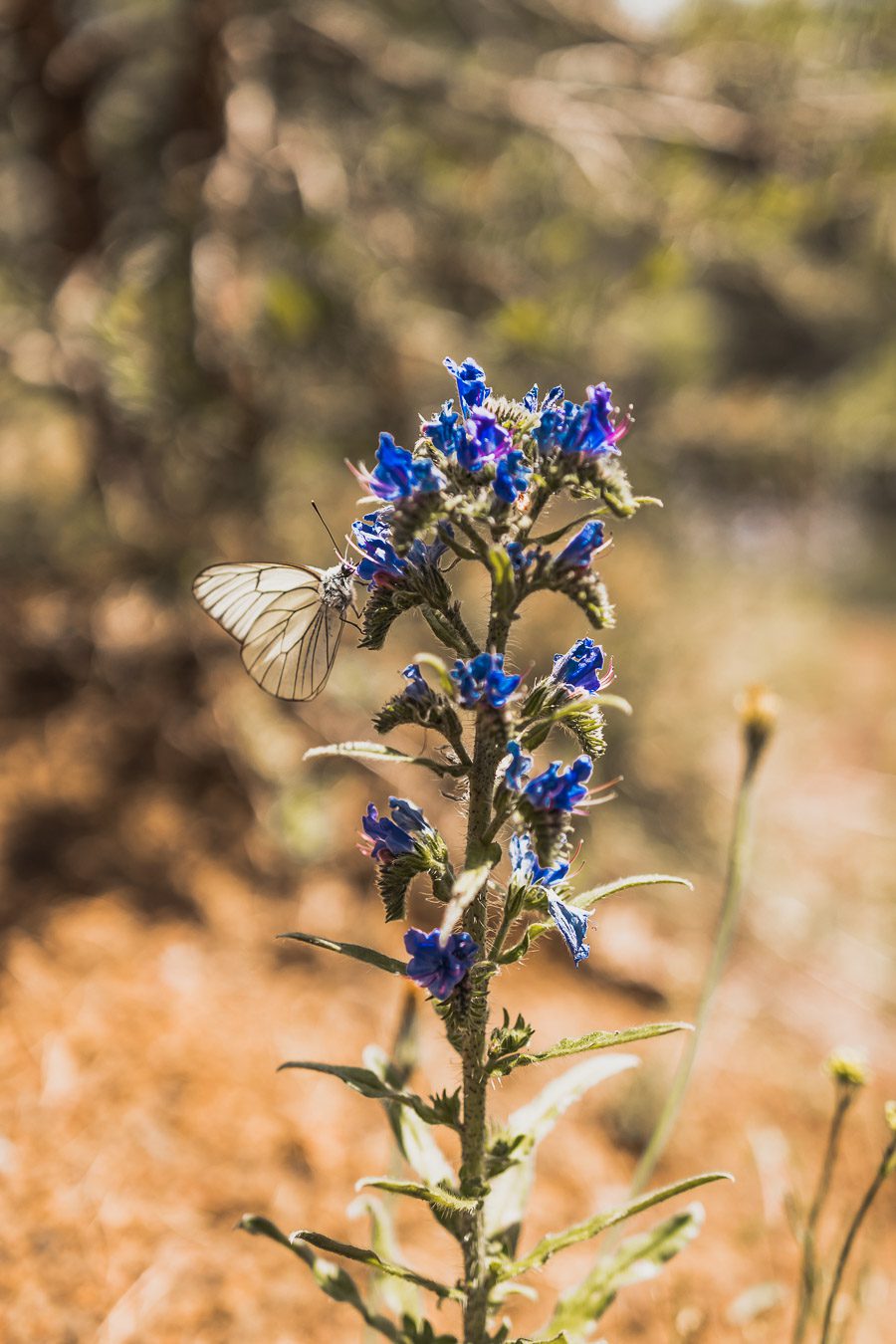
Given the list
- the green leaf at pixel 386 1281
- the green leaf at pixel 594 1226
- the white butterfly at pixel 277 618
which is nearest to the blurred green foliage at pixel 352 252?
the white butterfly at pixel 277 618

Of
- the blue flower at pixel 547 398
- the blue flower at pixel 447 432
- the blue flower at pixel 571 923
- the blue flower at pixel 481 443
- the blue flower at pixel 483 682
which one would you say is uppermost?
the blue flower at pixel 547 398

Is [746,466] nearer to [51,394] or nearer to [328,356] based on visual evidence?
[328,356]

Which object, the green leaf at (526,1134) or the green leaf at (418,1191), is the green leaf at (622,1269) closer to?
the green leaf at (526,1134)

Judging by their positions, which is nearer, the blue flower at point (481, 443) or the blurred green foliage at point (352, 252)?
the blue flower at point (481, 443)

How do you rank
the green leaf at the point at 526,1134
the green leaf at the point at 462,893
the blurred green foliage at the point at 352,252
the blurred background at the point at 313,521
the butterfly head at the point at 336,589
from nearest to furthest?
the green leaf at the point at 462,893, the green leaf at the point at 526,1134, the butterfly head at the point at 336,589, the blurred background at the point at 313,521, the blurred green foliage at the point at 352,252

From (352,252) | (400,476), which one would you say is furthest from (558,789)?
(352,252)

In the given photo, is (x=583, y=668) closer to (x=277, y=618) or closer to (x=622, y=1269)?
(x=277, y=618)

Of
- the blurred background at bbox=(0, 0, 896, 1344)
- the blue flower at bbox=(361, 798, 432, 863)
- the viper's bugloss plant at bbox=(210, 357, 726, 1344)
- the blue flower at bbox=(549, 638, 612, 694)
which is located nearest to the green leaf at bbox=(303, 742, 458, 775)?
the viper's bugloss plant at bbox=(210, 357, 726, 1344)

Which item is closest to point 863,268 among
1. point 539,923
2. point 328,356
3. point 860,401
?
point 860,401
